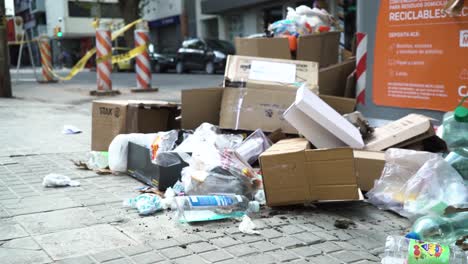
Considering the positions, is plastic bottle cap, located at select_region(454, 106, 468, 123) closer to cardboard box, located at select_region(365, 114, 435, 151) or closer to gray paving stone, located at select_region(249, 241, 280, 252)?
cardboard box, located at select_region(365, 114, 435, 151)

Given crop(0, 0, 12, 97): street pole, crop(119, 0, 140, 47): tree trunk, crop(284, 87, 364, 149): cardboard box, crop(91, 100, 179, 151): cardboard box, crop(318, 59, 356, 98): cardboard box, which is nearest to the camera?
crop(284, 87, 364, 149): cardboard box

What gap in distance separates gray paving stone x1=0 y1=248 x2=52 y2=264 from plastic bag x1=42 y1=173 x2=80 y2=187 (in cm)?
140

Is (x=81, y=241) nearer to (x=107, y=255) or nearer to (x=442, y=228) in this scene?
(x=107, y=255)

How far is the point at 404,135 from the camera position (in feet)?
13.3

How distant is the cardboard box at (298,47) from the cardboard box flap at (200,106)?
0.97 m

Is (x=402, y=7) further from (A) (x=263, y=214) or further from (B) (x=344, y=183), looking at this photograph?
(A) (x=263, y=214)

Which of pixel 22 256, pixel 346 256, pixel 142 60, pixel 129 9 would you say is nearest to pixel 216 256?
pixel 346 256

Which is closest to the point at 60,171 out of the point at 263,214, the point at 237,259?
the point at 263,214

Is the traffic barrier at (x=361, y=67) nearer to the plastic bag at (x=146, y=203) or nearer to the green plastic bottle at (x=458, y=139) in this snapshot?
the green plastic bottle at (x=458, y=139)

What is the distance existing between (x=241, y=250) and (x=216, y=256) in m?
0.16

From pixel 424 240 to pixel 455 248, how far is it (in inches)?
7.2

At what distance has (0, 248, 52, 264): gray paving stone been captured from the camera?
271cm

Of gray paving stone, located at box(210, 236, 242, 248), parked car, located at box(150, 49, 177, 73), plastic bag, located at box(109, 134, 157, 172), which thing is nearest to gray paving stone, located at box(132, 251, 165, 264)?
gray paving stone, located at box(210, 236, 242, 248)

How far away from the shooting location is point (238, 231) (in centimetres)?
317
